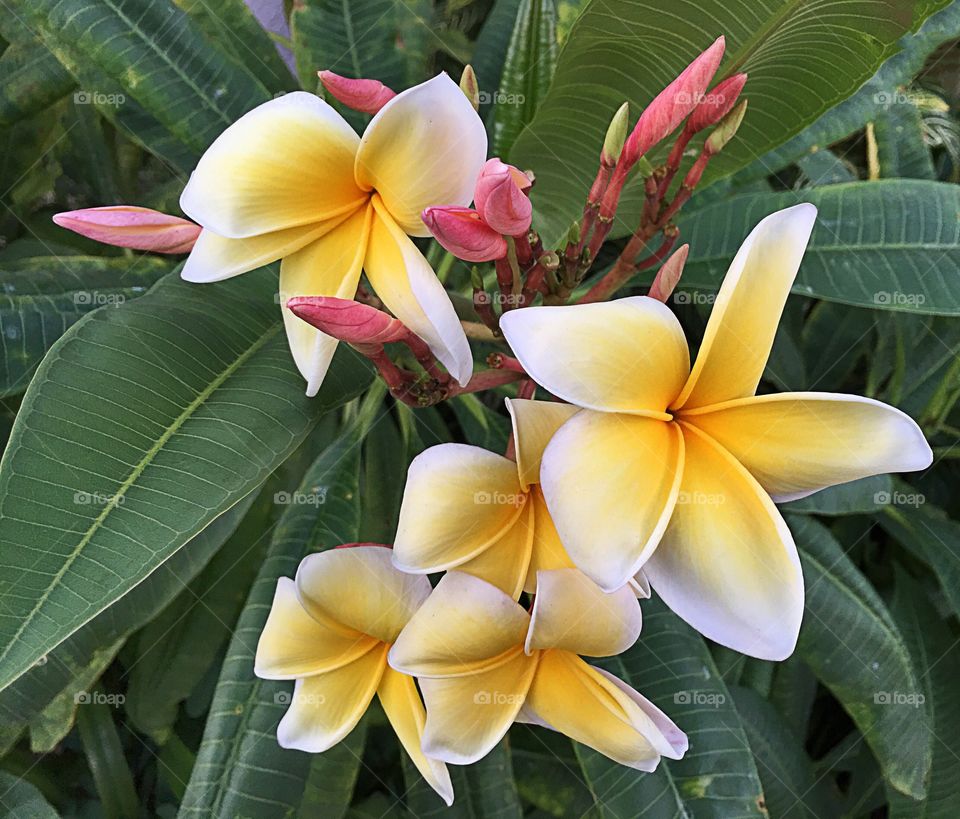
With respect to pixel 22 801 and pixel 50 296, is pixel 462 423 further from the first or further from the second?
pixel 22 801

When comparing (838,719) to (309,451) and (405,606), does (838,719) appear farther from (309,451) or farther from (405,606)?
(405,606)

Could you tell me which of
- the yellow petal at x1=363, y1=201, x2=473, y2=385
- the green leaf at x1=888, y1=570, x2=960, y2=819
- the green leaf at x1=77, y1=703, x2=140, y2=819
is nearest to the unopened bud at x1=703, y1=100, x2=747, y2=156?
the yellow petal at x1=363, y1=201, x2=473, y2=385

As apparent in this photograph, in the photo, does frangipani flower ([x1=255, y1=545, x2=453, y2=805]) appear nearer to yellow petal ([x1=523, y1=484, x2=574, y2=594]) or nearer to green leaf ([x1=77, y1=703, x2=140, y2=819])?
yellow petal ([x1=523, y1=484, x2=574, y2=594])

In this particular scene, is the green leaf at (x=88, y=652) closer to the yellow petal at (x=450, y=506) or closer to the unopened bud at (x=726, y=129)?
the yellow petal at (x=450, y=506)

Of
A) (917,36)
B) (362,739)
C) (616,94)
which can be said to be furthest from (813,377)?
(362,739)

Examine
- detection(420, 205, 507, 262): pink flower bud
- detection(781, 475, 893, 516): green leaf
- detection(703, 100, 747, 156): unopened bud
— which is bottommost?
detection(781, 475, 893, 516): green leaf

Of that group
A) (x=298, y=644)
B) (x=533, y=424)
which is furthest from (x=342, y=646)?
(x=533, y=424)

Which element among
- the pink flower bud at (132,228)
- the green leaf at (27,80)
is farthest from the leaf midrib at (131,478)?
the green leaf at (27,80)
